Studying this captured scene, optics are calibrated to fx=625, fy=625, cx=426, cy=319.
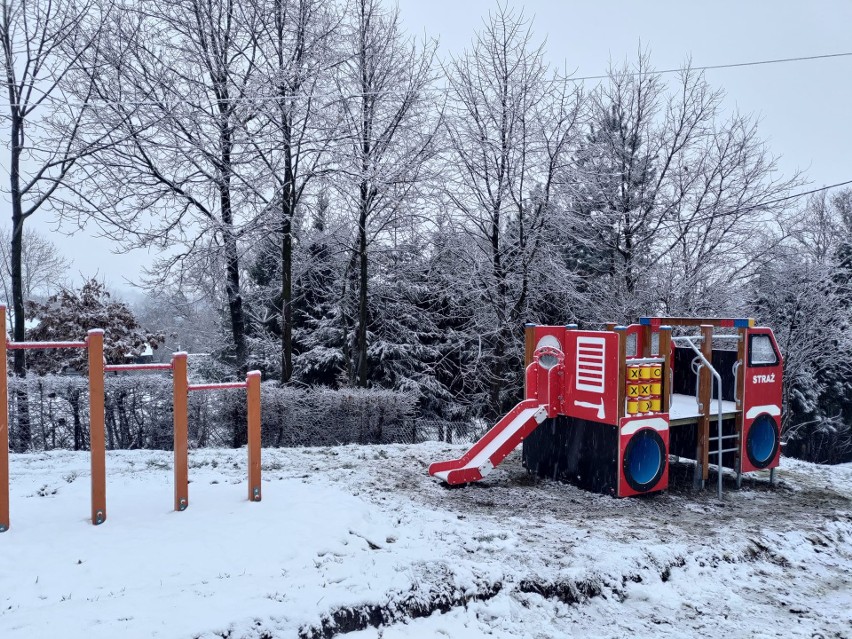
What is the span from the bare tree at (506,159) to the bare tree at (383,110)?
1.07m

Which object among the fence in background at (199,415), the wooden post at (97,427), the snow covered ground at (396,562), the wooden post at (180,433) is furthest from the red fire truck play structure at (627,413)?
the wooden post at (97,427)

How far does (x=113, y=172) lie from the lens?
396 inches

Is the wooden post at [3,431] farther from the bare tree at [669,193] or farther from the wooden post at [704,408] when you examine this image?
the bare tree at [669,193]

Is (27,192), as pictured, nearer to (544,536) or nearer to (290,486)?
(290,486)

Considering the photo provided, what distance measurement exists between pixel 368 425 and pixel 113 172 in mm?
5795

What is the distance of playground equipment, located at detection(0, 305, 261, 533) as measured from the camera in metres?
4.60

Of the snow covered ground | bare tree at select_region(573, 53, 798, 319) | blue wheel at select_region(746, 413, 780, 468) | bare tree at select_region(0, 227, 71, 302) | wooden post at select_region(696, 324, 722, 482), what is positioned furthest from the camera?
bare tree at select_region(0, 227, 71, 302)

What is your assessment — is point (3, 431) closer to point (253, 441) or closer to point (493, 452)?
point (253, 441)

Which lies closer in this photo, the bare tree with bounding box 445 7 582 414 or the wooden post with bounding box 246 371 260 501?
the wooden post with bounding box 246 371 260 501

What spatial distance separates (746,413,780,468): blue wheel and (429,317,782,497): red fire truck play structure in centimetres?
1

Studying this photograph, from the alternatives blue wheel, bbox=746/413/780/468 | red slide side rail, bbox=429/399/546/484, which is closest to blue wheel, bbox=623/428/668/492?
red slide side rail, bbox=429/399/546/484

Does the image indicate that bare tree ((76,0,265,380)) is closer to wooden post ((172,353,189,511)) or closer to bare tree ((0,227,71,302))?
wooden post ((172,353,189,511))

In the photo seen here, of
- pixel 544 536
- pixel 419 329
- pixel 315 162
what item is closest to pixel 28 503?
pixel 544 536

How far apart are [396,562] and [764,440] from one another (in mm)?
5741
